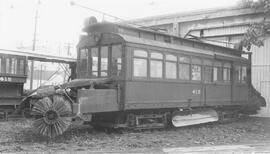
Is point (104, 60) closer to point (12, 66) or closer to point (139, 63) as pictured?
point (139, 63)

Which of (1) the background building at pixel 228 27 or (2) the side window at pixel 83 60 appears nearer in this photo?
(2) the side window at pixel 83 60

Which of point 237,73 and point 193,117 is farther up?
point 237,73

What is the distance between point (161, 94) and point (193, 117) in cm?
248

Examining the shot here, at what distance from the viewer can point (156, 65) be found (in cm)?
1173

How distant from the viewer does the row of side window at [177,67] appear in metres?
11.3

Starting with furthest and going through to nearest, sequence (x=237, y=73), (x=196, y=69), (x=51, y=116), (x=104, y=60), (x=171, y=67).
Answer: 1. (x=237, y=73)
2. (x=196, y=69)
3. (x=171, y=67)
4. (x=104, y=60)
5. (x=51, y=116)

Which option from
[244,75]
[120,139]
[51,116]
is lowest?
[120,139]

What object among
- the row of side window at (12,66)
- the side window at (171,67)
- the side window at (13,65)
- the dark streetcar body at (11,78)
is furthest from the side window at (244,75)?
the side window at (13,65)

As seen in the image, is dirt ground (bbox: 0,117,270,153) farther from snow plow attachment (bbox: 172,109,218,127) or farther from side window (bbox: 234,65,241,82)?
side window (bbox: 234,65,241,82)

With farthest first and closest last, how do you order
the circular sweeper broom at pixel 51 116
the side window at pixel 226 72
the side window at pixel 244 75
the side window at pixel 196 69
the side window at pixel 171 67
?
the side window at pixel 244 75 → the side window at pixel 226 72 → the side window at pixel 196 69 → the side window at pixel 171 67 → the circular sweeper broom at pixel 51 116

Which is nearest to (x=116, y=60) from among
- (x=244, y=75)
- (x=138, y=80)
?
(x=138, y=80)

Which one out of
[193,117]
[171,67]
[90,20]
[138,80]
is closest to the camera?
[138,80]

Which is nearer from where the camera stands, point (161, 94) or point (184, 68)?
point (161, 94)

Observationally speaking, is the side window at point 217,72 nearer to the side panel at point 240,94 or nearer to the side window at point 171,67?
the side panel at point 240,94
